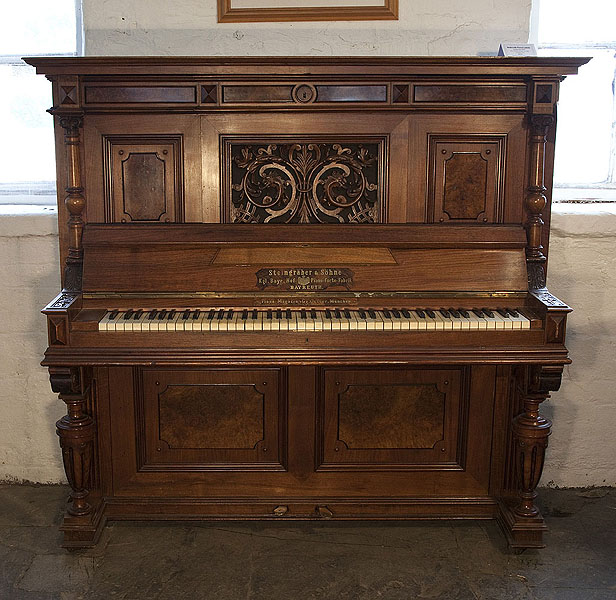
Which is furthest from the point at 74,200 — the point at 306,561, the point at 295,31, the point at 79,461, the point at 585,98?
the point at 585,98

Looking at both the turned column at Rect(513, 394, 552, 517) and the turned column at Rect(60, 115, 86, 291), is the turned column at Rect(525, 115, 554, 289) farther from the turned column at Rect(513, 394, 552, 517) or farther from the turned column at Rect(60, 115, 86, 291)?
the turned column at Rect(60, 115, 86, 291)

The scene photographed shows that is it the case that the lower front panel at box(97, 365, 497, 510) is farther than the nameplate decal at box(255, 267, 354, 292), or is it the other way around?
the lower front panel at box(97, 365, 497, 510)

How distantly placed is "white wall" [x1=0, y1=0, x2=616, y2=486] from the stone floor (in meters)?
0.33

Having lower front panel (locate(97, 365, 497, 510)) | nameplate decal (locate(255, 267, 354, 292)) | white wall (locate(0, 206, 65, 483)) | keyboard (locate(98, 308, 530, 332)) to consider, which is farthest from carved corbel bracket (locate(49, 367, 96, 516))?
nameplate decal (locate(255, 267, 354, 292))

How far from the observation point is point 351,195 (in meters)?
2.88

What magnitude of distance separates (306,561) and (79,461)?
93cm

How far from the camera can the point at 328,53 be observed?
315 cm

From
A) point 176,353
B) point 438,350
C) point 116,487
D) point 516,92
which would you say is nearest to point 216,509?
point 116,487

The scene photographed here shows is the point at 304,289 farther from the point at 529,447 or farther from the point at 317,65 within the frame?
the point at 529,447

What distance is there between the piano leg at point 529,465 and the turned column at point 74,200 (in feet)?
5.62

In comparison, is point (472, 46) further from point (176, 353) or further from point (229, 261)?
point (176, 353)

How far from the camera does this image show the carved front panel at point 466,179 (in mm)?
2859

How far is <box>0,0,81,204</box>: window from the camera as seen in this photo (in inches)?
135

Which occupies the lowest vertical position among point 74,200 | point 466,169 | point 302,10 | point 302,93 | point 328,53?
point 74,200
